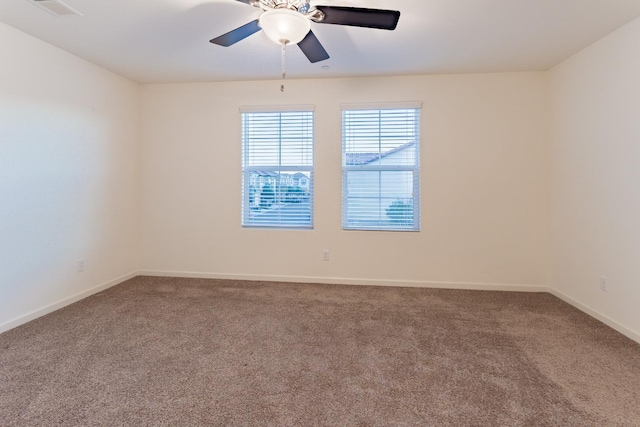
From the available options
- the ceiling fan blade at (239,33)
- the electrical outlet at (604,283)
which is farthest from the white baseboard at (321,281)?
the ceiling fan blade at (239,33)

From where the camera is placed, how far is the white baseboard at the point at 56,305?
253cm

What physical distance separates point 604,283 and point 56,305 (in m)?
5.09

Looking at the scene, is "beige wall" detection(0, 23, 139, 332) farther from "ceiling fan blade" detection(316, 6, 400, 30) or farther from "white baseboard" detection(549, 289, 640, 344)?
"white baseboard" detection(549, 289, 640, 344)

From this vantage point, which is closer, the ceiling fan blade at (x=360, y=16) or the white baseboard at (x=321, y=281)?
the ceiling fan blade at (x=360, y=16)

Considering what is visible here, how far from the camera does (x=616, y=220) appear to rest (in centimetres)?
254

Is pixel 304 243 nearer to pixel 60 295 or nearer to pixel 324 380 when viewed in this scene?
pixel 324 380

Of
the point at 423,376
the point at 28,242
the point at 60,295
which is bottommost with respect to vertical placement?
the point at 423,376

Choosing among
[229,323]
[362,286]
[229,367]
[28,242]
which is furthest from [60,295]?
[362,286]

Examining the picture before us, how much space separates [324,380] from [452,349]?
101 centimetres

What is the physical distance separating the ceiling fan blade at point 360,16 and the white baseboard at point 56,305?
3418 millimetres

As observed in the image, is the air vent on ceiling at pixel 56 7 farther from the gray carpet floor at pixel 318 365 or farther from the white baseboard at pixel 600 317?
the white baseboard at pixel 600 317

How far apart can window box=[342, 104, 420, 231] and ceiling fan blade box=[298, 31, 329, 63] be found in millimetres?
1271

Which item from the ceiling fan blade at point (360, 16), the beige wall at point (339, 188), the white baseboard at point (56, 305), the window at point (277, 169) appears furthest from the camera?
the window at point (277, 169)

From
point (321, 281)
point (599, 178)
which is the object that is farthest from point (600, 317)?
point (321, 281)
